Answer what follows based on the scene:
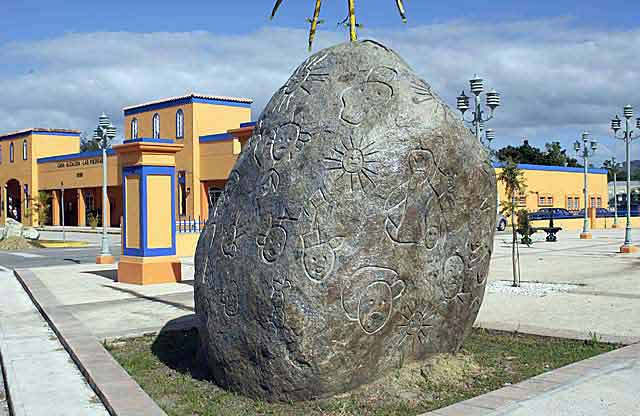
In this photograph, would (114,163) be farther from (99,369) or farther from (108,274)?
(99,369)

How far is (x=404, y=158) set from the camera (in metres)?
Result: 6.00

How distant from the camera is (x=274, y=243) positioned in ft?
19.0

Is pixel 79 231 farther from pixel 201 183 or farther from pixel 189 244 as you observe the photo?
pixel 189 244

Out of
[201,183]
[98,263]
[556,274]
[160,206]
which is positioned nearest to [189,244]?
[98,263]

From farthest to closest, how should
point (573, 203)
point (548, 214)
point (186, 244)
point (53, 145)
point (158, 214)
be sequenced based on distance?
point (53, 145)
point (573, 203)
point (548, 214)
point (186, 244)
point (158, 214)

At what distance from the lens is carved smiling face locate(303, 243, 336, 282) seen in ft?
18.4

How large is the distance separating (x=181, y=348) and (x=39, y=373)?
5.02 ft

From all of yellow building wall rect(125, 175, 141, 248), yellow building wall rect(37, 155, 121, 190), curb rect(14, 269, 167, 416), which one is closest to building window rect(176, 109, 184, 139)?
yellow building wall rect(37, 155, 121, 190)

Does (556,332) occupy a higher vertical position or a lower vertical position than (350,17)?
lower

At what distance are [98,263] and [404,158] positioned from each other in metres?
16.7

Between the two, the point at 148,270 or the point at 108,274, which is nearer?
the point at 148,270

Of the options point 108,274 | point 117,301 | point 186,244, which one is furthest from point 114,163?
point 117,301

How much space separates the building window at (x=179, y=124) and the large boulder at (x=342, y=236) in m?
32.5

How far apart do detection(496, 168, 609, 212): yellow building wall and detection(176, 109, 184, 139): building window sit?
69.9 ft
